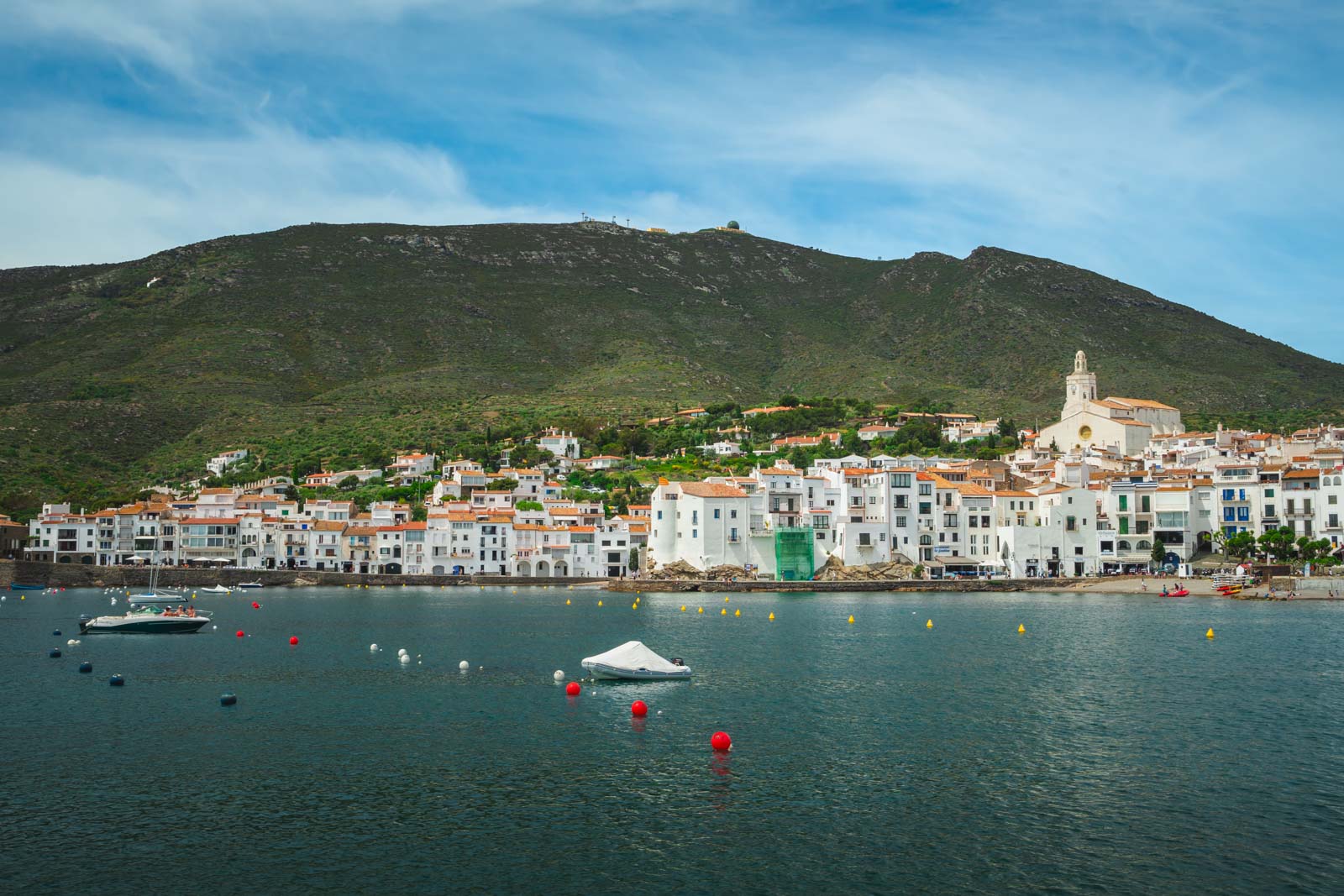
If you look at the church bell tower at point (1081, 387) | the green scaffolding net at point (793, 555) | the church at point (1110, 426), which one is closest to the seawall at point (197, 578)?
the green scaffolding net at point (793, 555)

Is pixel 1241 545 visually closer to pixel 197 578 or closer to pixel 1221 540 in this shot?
pixel 1221 540

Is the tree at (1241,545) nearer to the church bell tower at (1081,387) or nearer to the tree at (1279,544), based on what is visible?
the tree at (1279,544)

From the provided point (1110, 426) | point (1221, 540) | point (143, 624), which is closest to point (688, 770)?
point (143, 624)

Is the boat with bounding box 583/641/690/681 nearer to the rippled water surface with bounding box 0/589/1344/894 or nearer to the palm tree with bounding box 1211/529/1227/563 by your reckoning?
the rippled water surface with bounding box 0/589/1344/894

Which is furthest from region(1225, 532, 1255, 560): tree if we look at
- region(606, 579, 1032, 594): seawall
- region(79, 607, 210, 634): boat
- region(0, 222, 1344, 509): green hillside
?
region(79, 607, 210, 634): boat

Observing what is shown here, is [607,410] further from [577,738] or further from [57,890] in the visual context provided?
[57,890]

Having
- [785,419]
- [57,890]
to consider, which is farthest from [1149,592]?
[57,890]
